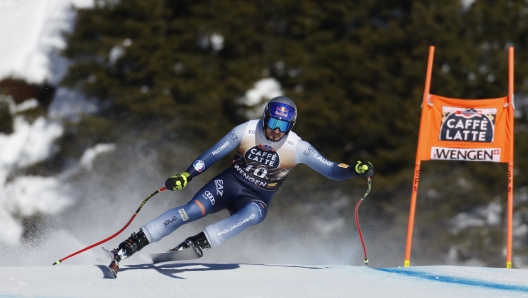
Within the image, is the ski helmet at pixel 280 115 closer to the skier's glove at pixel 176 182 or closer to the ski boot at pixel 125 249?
the skier's glove at pixel 176 182

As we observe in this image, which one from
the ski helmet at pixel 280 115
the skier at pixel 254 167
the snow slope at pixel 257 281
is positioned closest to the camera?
the snow slope at pixel 257 281

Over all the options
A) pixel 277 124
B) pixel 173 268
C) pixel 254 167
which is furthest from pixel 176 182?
pixel 277 124

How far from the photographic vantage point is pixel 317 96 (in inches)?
497

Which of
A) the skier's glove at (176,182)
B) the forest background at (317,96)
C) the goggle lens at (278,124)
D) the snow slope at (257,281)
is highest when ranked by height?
the forest background at (317,96)

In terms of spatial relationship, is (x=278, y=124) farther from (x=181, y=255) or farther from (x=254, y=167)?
(x=181, y=255)

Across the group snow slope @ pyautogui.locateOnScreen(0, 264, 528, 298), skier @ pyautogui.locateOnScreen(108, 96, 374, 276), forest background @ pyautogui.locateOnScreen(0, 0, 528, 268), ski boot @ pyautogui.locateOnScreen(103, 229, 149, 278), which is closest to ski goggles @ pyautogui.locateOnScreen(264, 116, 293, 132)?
skier @ pyautogui.locateOnScreen(108, 96, 374, 276)

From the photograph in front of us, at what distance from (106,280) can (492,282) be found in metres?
2.83

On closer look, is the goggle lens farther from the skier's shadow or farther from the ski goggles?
the skier's shadow

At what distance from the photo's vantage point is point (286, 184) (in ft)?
39.9

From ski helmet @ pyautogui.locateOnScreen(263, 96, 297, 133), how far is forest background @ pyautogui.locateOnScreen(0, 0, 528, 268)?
19.0 feet

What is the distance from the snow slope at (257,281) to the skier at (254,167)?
0.39 metres

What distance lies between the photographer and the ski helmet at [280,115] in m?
5.64

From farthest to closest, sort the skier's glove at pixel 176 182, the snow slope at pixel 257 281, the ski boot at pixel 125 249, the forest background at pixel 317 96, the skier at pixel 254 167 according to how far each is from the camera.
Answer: the forest background at pixel 317 96
the skier at pixel 254 167
the skier's glove at pixel 176 182
the ski boot at pixel 125 249
the snow slope at pixel 257 281

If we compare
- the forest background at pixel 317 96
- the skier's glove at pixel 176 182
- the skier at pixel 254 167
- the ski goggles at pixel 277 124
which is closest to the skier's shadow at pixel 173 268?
the skier at pixel 254 167
